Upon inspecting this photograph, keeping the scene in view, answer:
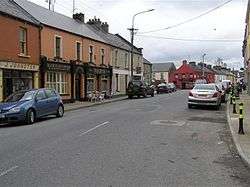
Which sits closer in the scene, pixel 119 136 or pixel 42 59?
pixel 119 136

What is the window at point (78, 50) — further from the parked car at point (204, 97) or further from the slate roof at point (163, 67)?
the slate roof at point (163, 67)

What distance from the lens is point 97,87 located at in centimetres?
4369

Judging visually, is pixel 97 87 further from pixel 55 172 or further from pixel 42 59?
pixel 55 172

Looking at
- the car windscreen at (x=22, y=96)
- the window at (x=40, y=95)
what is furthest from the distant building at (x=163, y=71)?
the car windscreen at (x=22, y=96)

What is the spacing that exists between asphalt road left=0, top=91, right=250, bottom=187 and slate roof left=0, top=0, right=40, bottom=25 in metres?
12.6

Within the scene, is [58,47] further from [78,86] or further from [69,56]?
[78,86]

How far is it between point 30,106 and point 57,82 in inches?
587

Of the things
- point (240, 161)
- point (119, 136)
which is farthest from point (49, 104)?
point (240, 161)

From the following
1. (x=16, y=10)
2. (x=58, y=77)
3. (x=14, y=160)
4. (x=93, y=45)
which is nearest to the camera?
(x=14, y=160)

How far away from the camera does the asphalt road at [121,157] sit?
8.11 m

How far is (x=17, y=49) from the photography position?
27844 mm

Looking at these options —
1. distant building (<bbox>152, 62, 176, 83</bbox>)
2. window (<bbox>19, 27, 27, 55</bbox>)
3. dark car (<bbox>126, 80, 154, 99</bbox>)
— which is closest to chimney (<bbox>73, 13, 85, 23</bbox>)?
dark car (<bbox>126, 80, 154, 99</bbox>)

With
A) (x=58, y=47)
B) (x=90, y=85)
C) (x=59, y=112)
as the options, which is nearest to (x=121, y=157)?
(x=59, y=112)

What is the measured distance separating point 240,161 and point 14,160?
5123 millimetres
